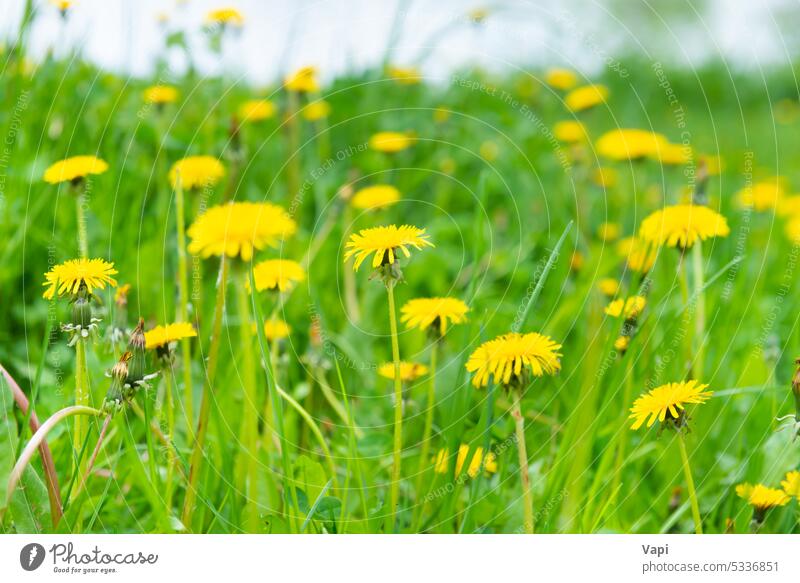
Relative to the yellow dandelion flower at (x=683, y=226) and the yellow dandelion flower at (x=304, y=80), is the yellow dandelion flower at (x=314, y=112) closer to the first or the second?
the yellow dandelion flower at (x=304, y=80)

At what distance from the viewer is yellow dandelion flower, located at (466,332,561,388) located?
33.1 inches

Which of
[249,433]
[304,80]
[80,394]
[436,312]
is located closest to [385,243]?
[436,312]

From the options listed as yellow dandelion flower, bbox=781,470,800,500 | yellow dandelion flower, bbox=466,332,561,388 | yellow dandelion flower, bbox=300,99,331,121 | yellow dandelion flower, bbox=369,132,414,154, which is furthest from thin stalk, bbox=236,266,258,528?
yellow dandelion flower, bbox=300,99,331,121

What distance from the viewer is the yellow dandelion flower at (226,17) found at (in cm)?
135

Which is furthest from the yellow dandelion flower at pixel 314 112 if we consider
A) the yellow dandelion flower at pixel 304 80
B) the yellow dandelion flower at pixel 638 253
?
the yellow dandelion flower at pixel 638 253

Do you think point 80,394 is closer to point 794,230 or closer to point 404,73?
point 404,73

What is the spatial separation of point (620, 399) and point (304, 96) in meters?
1.01

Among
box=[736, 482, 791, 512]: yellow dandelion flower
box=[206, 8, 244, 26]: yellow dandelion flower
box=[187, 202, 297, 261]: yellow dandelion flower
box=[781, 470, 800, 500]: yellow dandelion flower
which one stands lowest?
box=[736, 482, 791, 512]: yellow dandelion flower

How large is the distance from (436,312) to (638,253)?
0.39 metres

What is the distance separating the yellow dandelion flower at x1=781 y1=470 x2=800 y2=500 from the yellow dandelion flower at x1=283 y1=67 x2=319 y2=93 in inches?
41.8

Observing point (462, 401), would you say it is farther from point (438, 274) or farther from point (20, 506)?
point (438, 274)

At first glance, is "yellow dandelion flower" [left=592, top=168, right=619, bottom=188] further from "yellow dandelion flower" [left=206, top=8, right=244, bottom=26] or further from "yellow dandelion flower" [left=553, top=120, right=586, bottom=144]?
"yellow dandelion flower" [left=206, top=8, right=244, bottom=26]

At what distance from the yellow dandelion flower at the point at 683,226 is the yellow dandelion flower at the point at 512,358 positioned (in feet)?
0.80

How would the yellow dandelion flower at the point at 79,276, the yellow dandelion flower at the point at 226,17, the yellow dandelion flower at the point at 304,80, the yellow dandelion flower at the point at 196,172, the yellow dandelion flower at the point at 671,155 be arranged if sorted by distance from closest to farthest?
the yellow dandelion flower at the point at 79,276 → the yellow dandelion flower at the point at 196,172 → the yellow dandelion flower at the point at 226,17 → the yellow dandelion flower at the point at 304,80 → the yellow dandelion flower at the point at 671,155
